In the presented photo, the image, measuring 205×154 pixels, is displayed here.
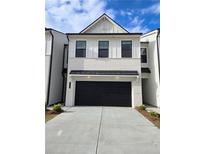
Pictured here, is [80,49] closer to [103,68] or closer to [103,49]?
[103,49]

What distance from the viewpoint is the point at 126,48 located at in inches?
493

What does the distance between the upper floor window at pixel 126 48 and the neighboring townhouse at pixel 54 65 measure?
5693 millimetres

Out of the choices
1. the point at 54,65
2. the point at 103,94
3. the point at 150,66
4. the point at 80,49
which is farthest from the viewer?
the point at 150,66

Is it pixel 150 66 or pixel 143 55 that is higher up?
pixel 143 55

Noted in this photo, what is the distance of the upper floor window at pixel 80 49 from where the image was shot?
1259cm

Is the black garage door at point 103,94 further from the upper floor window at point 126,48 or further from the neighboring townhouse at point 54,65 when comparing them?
the upper floor window at point 126,48

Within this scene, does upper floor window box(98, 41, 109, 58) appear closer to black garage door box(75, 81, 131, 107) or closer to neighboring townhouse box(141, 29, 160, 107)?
black garage door box(75, 81, 131, 107)

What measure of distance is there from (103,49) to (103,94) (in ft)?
12.2

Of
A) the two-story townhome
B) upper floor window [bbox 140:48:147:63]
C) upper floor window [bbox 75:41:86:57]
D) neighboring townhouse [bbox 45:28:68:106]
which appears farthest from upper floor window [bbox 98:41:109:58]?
neighboring townhouse [bbox 45:28:68:106]

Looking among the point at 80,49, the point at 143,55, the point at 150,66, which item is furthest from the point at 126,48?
the point at 80,49

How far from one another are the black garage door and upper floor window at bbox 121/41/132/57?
239cm
